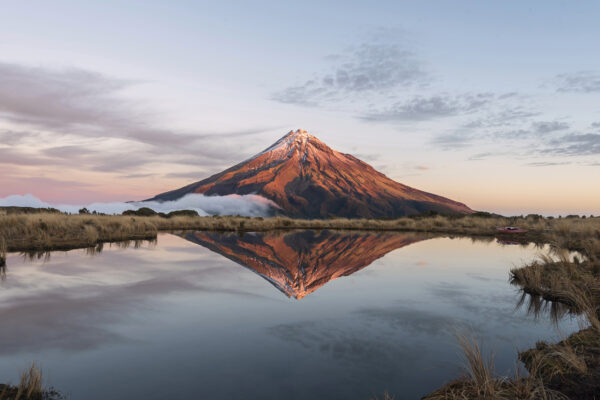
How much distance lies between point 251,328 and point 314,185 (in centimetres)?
15326

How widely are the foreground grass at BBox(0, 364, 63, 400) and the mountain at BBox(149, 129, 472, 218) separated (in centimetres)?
12856

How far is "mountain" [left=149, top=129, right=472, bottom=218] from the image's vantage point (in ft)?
467

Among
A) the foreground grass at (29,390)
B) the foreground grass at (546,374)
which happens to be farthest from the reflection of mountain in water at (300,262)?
the foreground grass at (29,390)

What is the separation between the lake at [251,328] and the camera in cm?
454

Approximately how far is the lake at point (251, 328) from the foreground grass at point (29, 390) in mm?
183

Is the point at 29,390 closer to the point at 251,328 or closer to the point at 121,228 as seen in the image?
the point at 251,328

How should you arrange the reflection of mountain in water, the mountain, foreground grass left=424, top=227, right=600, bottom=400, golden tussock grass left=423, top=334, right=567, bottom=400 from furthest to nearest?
1. the mountain
2. the reflection of mountain in water
3. foreground grass left=424, top=227, right=600, bottom=400
4. golden tussock grass left=423, top=334, right=567, bottom=400

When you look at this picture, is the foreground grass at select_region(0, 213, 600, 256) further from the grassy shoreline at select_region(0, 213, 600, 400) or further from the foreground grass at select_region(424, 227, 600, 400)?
the foreground grass at select_region(424, 227, 600, 400)

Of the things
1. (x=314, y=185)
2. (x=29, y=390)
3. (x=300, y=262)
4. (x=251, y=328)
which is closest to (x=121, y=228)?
(x=300, y=262)

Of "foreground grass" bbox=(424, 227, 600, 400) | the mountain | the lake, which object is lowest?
the lake

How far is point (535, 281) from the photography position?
986 cm

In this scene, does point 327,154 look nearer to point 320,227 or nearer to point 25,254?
point 320,227

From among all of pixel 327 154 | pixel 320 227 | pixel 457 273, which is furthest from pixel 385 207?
pixel 457 273

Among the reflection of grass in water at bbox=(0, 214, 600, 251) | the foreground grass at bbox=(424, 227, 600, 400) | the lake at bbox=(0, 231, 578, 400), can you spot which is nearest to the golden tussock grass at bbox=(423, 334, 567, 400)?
the foreground grass at bbox=(424, 227, 600, 400)
